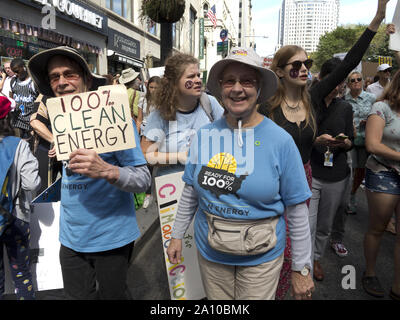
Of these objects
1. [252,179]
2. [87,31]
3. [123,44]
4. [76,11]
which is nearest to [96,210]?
[252,179]

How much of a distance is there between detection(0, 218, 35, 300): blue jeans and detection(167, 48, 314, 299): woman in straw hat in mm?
1442

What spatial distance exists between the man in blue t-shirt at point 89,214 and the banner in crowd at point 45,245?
0.82m

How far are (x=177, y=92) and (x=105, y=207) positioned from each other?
1.24 metres

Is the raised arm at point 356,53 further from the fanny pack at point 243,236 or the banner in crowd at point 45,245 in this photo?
the banner in crowd at point 45,245

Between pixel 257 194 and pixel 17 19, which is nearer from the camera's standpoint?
pixel 257 194

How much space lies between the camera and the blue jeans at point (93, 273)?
1860 mm

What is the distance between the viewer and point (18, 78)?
20.5ft

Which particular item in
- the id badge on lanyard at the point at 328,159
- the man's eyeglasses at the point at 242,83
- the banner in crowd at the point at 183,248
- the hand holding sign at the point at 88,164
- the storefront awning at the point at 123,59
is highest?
the storefront awning at the point at 123,59

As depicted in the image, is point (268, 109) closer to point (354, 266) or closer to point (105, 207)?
point (105, 207)

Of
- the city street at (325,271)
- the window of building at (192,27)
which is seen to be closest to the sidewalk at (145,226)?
the city street at (325,271)

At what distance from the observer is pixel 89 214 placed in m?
1.83

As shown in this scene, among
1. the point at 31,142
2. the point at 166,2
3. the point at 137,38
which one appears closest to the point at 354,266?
the point at 166,2

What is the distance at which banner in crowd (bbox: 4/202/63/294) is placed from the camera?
2633 mm

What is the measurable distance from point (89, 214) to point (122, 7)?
1720cm
